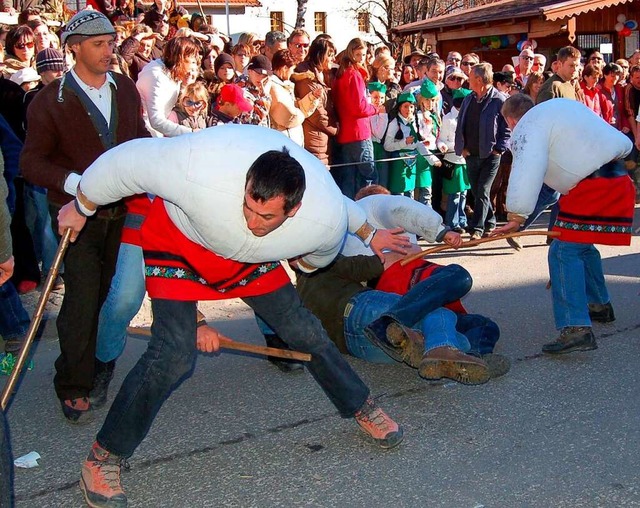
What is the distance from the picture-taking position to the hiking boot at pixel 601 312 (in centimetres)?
555

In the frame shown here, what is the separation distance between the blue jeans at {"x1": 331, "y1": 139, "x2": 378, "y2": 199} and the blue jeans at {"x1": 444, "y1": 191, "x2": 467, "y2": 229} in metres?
1.03

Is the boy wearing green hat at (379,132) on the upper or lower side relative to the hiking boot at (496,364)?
upper

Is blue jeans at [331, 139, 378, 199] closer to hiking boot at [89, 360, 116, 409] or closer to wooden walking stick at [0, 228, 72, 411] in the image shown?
hiking boot at [89, 360, 116, 409]

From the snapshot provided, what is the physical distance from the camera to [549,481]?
3398mm

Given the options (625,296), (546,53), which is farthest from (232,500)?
(546,53)

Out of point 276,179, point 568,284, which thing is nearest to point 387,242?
point 276,179

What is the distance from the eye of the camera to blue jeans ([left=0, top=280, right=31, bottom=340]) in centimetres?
521

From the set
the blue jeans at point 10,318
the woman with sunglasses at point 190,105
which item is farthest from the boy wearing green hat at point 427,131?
the blue jeans at point 10,318

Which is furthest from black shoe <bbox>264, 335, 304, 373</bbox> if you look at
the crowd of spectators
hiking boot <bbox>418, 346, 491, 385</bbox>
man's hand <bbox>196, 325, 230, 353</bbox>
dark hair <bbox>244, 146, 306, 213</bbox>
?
the crowd of spectators

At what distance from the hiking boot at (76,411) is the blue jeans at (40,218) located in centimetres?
244

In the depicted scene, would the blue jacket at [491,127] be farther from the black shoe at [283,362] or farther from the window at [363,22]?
the window at [363,22]

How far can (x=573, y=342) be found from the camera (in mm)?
4922

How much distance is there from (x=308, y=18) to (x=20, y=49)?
44.4m

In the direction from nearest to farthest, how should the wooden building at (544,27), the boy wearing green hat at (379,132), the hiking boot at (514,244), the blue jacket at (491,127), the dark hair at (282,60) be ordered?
the dark hair at (282,60) < the hiking boot at (514,244) < the blue jacket at (491,127) < the boy wearing green hat at (379,132) < the wooden building at (544,27)
